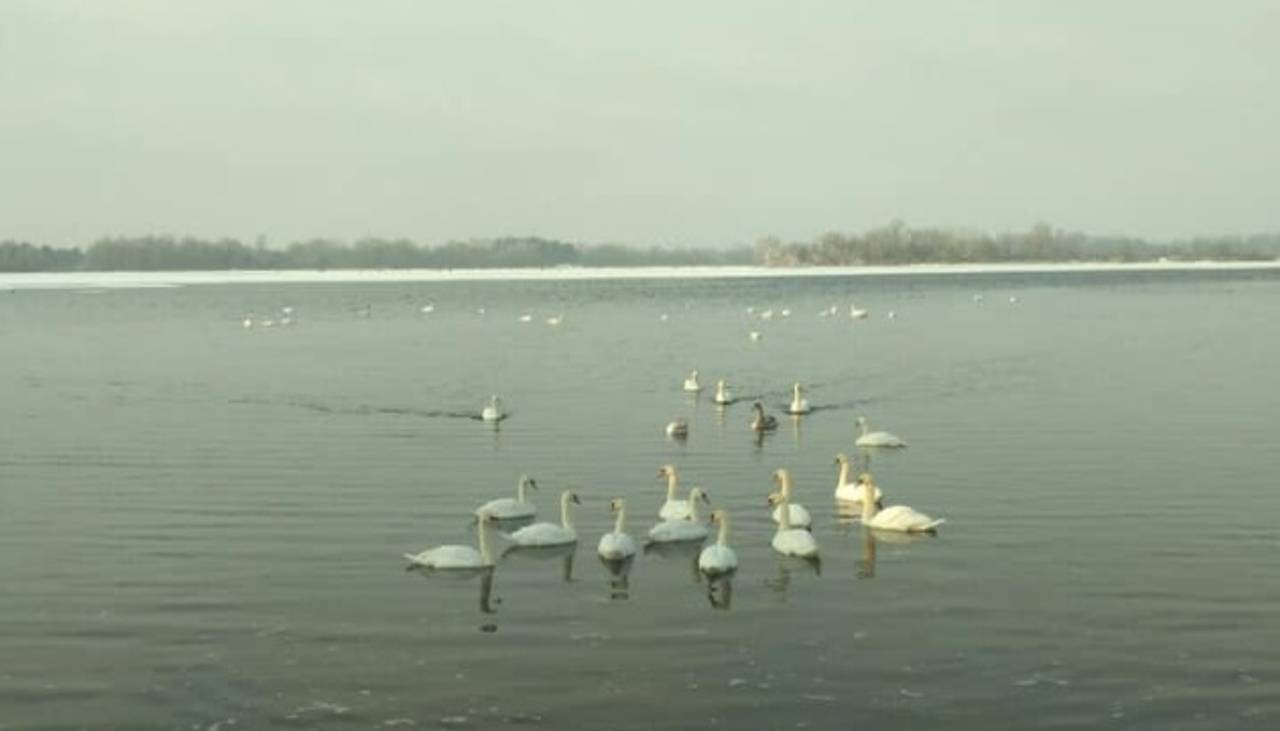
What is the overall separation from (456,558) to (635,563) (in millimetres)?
1705

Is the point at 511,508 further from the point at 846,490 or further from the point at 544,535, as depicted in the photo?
the point at 846,490

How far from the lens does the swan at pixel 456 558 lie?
573 inches

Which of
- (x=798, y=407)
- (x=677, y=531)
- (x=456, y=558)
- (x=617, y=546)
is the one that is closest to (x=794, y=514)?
(x=677, y=531)

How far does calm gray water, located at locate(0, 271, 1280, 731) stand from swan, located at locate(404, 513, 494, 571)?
0.66ft

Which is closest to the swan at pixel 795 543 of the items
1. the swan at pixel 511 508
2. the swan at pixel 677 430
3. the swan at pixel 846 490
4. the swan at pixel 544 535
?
the swan at pixel 544 535

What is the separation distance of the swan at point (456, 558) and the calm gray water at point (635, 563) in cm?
20

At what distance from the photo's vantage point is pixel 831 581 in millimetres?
14156

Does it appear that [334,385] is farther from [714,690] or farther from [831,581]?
[714,690]

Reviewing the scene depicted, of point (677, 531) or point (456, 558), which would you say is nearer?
point (456, 558)

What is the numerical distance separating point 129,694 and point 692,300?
3090 inches

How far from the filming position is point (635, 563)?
15.1m

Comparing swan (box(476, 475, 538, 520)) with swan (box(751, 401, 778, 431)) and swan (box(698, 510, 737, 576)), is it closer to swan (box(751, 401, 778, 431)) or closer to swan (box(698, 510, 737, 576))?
swan (box(698, 510, 737, 576))

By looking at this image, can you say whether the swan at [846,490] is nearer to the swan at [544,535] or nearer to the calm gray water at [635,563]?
the calm gray water at [635,563]

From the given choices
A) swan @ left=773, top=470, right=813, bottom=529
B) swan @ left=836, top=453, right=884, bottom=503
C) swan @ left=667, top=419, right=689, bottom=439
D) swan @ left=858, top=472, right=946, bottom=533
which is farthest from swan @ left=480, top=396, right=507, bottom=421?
swan @ left=858, top=472, right=946, bottom=533
